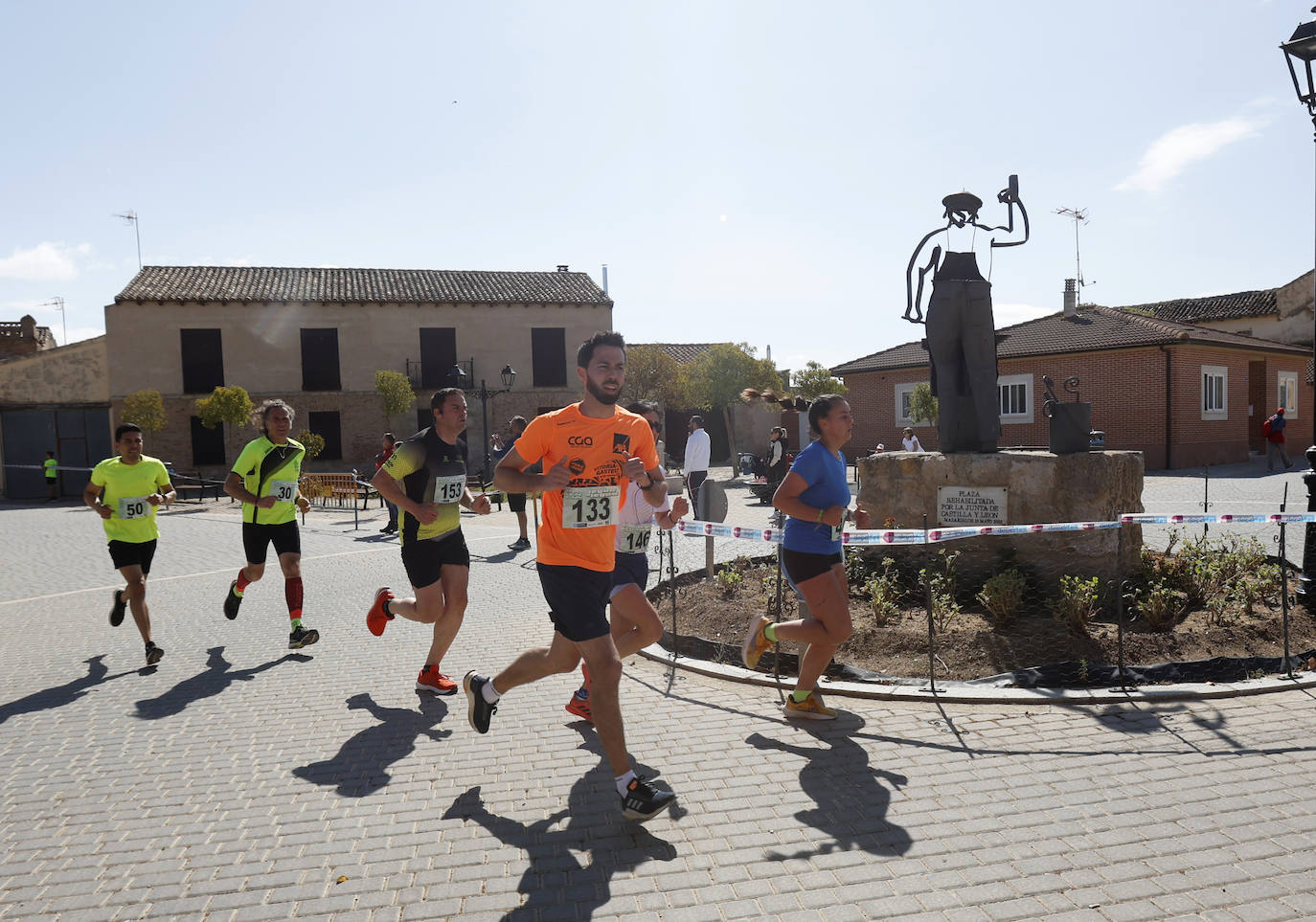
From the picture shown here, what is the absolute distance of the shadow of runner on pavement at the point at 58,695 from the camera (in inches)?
211

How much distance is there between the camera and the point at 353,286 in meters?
37.2

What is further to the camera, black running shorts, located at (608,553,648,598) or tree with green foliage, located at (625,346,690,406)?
tree with green foliage, located at (625,346,690,406)

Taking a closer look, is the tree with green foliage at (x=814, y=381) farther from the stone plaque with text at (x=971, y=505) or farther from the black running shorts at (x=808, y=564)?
the black running shorts at (x=808, y=564)

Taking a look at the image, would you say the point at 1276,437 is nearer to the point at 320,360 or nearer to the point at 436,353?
the point at 436,353

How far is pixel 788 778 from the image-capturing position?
4.02 meters

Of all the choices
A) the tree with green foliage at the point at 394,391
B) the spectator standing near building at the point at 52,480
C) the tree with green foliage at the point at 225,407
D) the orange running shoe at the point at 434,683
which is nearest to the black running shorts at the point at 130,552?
the orange running shoe at the point at 434,683

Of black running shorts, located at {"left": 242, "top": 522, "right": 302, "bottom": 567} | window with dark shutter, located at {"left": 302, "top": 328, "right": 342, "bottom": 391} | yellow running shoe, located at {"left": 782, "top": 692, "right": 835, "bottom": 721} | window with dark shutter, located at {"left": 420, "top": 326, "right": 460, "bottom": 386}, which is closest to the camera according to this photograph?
yellow running shoe, located at {"left": 782, "top": 692, "right": 835, "bottom": 721}

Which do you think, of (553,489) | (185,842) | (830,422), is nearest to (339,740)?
(185,842)

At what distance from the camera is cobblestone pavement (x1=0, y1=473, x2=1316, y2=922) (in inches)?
119

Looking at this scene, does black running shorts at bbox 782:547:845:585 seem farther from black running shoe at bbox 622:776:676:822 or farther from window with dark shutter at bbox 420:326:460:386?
window with dark shutter at bbox 420:326:460:386

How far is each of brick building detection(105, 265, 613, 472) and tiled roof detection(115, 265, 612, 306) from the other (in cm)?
6

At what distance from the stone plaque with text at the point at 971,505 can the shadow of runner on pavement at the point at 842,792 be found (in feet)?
11.0

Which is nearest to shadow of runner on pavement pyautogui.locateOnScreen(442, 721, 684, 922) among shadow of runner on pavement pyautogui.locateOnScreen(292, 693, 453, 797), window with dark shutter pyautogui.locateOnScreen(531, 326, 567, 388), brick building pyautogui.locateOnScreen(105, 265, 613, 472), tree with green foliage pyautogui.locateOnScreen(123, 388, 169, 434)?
shadow of runner on pavement pyautogui.locateOnScreen(292, 693, 453, 797)

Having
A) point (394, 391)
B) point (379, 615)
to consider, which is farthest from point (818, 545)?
point (394, 391)
